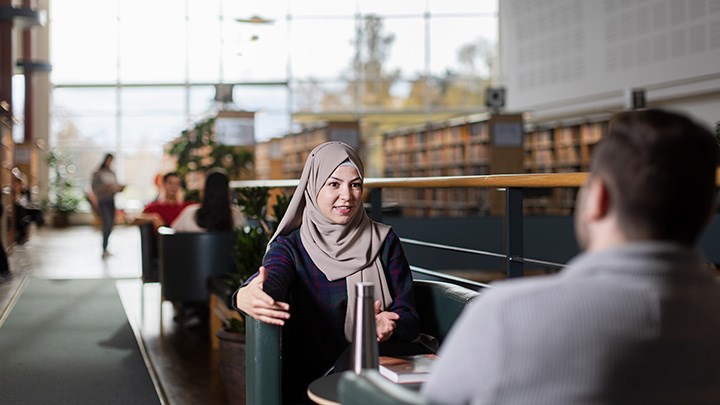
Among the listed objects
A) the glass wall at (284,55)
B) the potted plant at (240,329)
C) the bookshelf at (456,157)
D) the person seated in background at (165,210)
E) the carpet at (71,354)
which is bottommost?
the carpet at (71,354)

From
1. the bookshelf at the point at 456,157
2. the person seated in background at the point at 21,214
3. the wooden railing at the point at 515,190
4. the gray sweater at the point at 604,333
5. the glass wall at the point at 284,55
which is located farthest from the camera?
the glass wall at the point at 284,55

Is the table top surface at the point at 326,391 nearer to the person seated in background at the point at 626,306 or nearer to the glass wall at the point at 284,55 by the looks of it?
the person seated in background at the point at 626,306

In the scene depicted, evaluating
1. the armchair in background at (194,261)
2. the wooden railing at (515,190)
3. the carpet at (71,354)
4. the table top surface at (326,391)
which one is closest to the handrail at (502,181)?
the wooden railing at (515,190)

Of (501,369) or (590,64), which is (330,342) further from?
(590,64)

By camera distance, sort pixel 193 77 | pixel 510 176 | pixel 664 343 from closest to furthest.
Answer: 1. pixel 664 343
2. pixel 510 176
3. pixel 193 77

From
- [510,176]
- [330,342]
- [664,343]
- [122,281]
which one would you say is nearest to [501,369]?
[664,343]

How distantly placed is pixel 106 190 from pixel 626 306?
10.8 metres

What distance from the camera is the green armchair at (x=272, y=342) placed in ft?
7.42

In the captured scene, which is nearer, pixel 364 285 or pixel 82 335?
pixel 364 285

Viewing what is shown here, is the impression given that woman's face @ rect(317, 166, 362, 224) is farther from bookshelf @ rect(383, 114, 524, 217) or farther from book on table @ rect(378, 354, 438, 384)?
bookshelf @ rect(383, 114, 524, 217)

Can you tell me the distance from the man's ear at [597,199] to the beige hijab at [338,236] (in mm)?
1249

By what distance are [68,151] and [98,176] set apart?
883cm

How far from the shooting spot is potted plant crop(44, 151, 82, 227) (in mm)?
18734

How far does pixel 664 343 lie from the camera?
1100 millimetres
